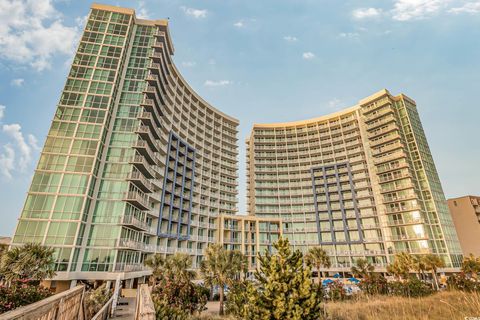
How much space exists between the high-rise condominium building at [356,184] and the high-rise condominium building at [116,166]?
28.6 m

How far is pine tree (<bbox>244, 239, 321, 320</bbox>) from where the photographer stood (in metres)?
8.94

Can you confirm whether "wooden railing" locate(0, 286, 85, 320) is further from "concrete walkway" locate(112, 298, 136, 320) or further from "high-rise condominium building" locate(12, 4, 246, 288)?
"high-rise condominium building" locate(12, 4, 246, 288)

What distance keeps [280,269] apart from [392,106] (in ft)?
243

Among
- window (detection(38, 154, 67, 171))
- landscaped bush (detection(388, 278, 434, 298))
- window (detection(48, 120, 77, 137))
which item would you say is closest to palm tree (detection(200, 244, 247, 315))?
landscaped bush (detection(388, 278, 434, 298))

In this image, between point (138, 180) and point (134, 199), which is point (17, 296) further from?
point (138, 180)

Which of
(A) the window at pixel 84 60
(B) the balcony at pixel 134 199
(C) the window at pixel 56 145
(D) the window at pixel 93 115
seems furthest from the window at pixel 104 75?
(B) the balcony at pixel 134 199

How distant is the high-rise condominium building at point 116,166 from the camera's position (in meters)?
31.1

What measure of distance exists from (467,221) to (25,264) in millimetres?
96749

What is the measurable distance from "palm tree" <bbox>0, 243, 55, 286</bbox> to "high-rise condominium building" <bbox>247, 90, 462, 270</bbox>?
195 feet

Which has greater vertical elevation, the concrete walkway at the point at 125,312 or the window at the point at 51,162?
the window at the point at 51,162

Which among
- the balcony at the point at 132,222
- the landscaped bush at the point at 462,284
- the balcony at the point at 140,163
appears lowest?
the landscaped bush at the point at 462,284

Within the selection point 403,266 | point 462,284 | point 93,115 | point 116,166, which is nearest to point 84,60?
point 93,115

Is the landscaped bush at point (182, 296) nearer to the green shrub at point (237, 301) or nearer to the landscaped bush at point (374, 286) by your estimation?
the green shrub at point (237, 301)

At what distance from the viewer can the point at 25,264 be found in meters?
21.1
